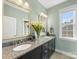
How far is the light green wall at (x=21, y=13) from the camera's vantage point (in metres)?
1.58

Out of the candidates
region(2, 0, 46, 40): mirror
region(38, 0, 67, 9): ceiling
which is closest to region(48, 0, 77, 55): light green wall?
region(38, 0, 67, 9): ceiling

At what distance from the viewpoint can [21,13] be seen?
1943 mm

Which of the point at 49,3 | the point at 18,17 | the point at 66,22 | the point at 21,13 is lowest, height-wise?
the point at 66,22

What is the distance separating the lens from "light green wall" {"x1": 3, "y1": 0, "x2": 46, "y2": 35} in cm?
158

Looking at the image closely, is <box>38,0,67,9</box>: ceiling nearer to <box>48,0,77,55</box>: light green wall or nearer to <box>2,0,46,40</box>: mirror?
<box>48,0,77,55</box>: light green wall

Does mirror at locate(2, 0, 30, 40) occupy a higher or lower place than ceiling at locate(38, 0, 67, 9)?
lower

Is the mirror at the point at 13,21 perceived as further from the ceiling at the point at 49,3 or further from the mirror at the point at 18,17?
the ceiling at the point at 49,3

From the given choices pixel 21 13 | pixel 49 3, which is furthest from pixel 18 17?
pixel 49 3

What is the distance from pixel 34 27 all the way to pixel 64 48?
1.03 m

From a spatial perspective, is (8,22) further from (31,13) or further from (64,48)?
(64,48)

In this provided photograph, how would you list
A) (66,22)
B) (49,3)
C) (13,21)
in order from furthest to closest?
→ (49,3) → (13,21) → (66,22)

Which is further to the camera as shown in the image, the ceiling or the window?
the ceiling

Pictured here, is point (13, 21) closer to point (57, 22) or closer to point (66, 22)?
point (57, 22)

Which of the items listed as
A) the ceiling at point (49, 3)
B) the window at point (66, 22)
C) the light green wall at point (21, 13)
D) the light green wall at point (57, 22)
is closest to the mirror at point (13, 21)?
the light green wall at point (21, 13)
